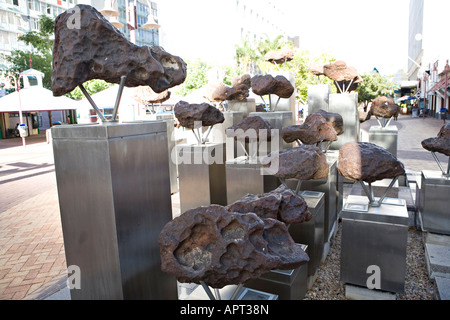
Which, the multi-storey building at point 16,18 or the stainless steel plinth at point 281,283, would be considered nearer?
the stainless steel plinth at point 281,283

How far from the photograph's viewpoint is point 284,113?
Result: 706cm

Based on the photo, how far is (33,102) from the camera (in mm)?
19359

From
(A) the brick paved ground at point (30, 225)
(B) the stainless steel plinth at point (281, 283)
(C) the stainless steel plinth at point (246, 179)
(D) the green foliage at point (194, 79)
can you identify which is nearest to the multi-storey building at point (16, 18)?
(D) the green foliage at point (194, 79)

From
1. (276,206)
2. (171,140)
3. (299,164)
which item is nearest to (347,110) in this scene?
(171,140)

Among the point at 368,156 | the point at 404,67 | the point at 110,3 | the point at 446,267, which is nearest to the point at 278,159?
the point at 368,156

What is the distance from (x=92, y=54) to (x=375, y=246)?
3.60m

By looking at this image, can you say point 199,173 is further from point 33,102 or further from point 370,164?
point 33,102

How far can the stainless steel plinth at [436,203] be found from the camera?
5.32 metres

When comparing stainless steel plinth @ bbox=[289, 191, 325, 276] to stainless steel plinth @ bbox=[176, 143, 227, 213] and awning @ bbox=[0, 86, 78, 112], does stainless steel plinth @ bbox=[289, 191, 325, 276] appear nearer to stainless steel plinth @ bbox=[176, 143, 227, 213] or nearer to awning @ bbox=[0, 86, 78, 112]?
stainless steel plinth @ bbox=[176, 143, 227, 213]

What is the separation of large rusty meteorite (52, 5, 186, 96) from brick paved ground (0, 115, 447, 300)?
2980mm

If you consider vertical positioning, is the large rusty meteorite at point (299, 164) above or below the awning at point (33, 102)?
below

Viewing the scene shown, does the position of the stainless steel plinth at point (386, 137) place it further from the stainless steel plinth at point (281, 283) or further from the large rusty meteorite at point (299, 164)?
the stainless steel plinth at point (281, 283)

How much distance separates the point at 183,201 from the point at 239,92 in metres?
3.27

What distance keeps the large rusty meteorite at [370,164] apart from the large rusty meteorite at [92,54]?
98.2 inches
